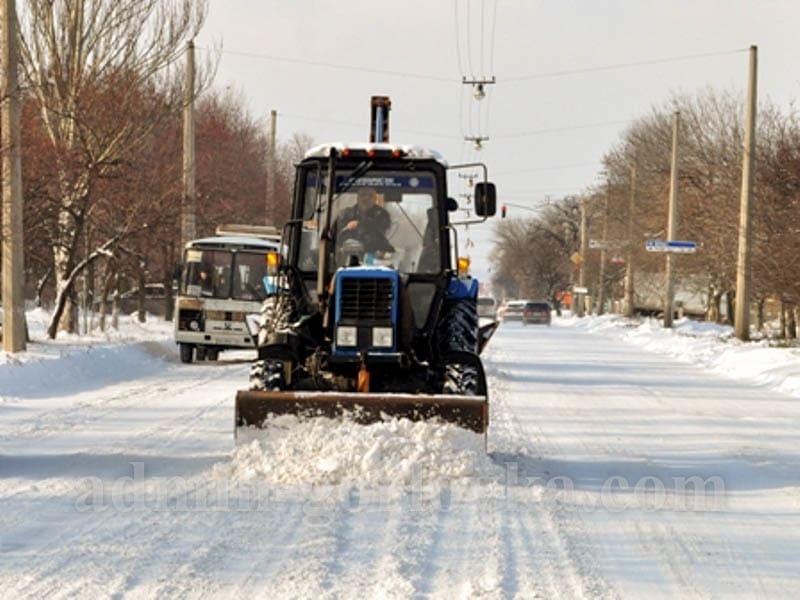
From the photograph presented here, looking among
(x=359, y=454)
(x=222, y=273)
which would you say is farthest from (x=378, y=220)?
(x=222, y=273)

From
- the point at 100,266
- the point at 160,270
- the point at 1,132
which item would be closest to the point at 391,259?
the point at 1,132

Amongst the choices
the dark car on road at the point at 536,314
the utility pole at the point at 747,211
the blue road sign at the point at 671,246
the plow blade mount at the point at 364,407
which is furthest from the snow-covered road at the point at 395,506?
the dark car on road at the point at 536,314

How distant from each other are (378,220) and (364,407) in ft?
7.97

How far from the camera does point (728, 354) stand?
29016 millimetres

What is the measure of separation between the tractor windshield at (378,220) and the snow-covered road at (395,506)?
2.01 meters

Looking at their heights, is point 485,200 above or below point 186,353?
above

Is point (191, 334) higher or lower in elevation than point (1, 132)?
lower

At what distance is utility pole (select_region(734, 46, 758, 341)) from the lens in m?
30.9

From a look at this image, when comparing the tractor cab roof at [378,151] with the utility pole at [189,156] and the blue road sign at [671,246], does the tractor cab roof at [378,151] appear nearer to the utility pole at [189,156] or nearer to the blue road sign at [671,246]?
the utility pole at [189,156]

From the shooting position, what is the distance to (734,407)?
58.5 feet

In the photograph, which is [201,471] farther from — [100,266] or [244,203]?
[244,203]

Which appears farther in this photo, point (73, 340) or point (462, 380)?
point (73, 340)

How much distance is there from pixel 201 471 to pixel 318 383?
4.90 feet

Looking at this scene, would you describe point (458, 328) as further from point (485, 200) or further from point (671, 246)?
point (671, 246)
